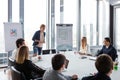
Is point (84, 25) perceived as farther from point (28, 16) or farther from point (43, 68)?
point (43, 68)

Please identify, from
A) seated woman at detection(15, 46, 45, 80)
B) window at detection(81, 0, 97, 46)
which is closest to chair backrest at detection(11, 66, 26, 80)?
seated woman at detection(15, 46, 45, 80)

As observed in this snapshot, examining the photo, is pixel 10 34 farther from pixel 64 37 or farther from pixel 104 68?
pixel 104 68

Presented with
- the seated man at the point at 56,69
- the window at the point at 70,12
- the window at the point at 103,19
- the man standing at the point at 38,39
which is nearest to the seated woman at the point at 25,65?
the seated man at the point at 56,69

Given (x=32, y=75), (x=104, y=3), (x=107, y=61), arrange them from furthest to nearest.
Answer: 1. (x=104, y=3)
2. (x=32, y=75)
3. (x=107, y=61)

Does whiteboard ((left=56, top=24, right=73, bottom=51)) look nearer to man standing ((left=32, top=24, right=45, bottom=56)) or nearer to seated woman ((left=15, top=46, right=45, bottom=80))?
man standing ((left=32, top=24, right=45, bottom=56))

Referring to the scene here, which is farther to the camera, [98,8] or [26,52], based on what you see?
[98,8]

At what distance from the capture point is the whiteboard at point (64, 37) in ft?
23.9

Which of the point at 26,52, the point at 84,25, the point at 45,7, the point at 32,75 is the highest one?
the point at 45,7

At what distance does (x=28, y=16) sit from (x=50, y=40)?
135 cm

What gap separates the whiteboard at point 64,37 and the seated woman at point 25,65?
340 cm

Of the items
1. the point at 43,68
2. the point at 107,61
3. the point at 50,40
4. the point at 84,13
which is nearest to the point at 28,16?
the point at 50,40

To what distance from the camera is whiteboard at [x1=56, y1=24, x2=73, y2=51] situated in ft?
23.9

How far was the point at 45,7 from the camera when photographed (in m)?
8.22

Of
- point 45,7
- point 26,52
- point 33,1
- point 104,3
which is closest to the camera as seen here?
point 26,52
